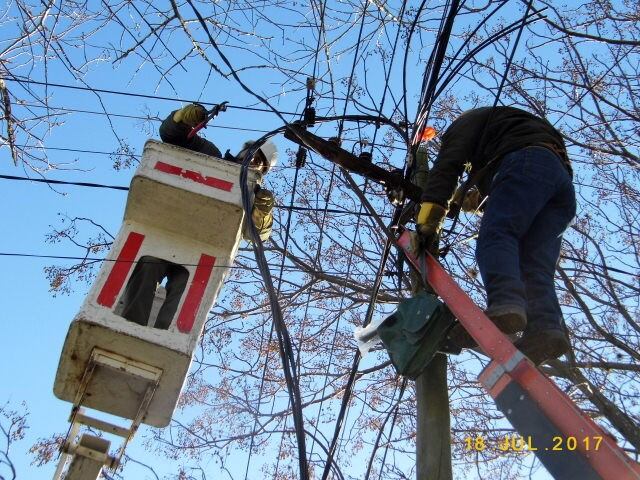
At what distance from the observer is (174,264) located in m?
4.68

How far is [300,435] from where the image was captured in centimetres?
269

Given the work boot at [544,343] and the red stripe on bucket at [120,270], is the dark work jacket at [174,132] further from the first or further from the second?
the work boot at [544,343]

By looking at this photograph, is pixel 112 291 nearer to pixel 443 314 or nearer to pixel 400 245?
pixel 400 245

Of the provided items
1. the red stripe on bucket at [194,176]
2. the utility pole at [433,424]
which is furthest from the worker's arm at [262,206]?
the utility pole at [433,424]

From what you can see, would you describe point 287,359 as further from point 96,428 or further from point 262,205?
point 262,205

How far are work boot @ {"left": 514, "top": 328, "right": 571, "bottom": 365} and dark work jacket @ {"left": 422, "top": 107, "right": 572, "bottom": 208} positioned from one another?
77cm

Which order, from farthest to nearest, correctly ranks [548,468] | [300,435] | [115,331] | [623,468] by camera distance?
1. [115,331]
2. [300,435]
3. [548,468]
4. [623,468]

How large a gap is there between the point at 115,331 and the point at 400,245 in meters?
1.67

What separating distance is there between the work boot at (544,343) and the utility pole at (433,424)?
406 mm

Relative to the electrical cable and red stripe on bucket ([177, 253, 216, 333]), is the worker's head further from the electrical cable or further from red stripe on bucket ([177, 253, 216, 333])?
the electrical cable

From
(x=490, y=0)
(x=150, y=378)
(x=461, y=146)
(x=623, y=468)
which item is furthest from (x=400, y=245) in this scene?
(x=490, y=0)

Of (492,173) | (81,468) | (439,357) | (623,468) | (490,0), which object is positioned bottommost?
(81,468)

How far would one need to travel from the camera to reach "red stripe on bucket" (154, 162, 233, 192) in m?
4.39

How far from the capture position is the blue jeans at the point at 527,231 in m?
2.89
